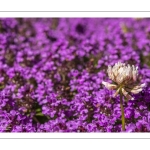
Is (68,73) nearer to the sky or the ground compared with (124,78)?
nearer to the sky

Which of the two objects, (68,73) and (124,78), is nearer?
(124,78)

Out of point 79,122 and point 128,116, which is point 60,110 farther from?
point 128,116
